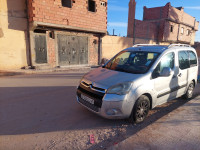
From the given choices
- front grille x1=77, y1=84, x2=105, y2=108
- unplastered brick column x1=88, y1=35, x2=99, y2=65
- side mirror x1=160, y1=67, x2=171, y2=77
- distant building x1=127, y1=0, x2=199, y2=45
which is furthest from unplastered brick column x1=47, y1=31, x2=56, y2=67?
distant building x1=127, y1=0, x2=199, y2=45

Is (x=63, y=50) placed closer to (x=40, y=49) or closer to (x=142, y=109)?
(x=40, y=49)

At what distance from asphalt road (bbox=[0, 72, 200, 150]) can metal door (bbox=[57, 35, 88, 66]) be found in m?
7.52

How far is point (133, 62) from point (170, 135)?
6.20ft

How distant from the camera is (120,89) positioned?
114 inches

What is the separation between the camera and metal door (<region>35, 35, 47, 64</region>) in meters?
10.2

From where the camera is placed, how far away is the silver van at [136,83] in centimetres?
289

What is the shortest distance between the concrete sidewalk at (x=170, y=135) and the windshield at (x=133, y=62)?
1.24 m

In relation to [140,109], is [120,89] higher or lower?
higher

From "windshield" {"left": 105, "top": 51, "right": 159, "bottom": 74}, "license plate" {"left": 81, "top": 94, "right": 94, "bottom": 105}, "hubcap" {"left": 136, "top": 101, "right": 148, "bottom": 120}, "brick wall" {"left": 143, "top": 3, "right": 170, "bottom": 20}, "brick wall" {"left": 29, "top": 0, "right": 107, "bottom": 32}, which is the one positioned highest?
"brick wall" {"left": 143, "top": 3, "right": 170, "bottom": 20}

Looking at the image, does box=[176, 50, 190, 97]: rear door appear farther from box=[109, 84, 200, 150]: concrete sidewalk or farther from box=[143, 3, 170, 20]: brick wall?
box=[143, 3, 170, 20]: brick wall

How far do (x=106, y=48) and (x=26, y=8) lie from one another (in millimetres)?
8468

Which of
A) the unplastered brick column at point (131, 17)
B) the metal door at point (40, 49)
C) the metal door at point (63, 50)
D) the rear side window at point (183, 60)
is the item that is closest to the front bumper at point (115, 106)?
the rear side window at point (183, 60)

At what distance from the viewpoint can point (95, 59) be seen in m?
14.6

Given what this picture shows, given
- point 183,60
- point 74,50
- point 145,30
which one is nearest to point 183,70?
point 183,60
